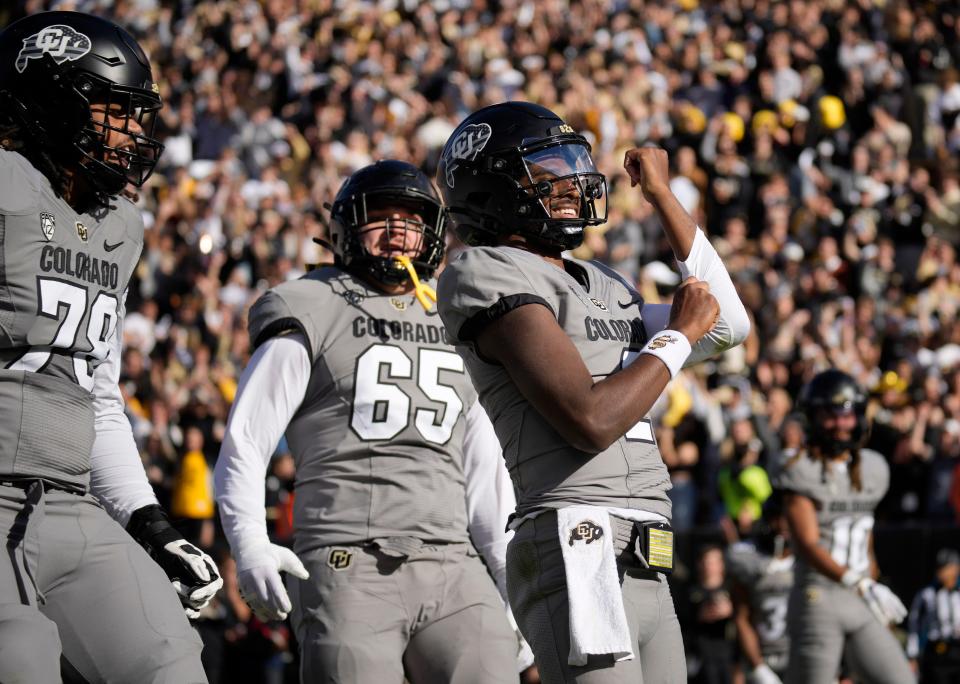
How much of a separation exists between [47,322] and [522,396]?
107cm

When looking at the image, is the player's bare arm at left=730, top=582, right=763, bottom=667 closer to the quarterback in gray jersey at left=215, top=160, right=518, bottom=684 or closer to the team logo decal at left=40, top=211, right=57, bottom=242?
the quarterback in gray jersey at left=215, top=160, right=518, bottom=684

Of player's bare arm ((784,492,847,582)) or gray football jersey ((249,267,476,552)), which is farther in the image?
player's bare arm ((784,492,847,582))

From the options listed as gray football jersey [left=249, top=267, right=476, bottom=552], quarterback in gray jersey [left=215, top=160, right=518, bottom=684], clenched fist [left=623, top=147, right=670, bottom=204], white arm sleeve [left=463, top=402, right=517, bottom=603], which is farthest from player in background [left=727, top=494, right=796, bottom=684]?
clenched fist [left=623, top=147, right=670, bottom=204]

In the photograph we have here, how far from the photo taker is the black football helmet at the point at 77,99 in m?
3.39

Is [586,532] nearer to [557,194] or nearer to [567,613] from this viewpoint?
[567,613]

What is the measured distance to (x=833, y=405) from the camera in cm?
672

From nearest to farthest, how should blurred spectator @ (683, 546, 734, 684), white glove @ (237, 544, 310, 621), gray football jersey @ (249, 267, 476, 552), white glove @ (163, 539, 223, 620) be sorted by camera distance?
white glove @ (163, 539, 223, 620) → white glove @ (237, 544, 310, 621) → gray football jersey @ (249, 267, 476, 552) → blurred spectator @ (683, 546, 734, 684)

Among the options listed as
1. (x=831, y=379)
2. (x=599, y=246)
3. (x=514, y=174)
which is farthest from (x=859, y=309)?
(x=514, y=174)

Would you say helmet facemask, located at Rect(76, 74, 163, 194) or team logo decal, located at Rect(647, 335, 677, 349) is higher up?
helmet facemask, located at Rect(76, 74, 163, 194)

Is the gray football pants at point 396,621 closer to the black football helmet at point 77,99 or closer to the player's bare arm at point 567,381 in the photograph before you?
the player's bare arm at point 567,381

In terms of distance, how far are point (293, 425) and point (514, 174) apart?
1220 mm

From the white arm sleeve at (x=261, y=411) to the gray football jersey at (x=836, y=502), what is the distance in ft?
10.2

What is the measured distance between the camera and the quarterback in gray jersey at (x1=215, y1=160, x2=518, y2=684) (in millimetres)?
3896

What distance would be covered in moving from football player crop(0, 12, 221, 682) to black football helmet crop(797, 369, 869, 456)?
3.99 meters
